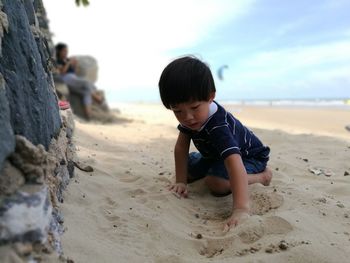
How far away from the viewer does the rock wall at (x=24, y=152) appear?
163 cm

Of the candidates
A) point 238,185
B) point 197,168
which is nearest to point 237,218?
point 238,185

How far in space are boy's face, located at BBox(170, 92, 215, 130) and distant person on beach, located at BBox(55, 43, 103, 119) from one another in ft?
25.8

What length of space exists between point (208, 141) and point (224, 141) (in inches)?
9.5

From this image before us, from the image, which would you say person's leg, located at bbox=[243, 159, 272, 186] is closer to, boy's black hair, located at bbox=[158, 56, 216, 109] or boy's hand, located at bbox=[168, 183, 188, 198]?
boy's hand, located at bbox=[168, 183, 188, 198]

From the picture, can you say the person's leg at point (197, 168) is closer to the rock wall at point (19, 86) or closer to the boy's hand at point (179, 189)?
the boy's hand at point (179, 189)

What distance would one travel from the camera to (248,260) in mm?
2072

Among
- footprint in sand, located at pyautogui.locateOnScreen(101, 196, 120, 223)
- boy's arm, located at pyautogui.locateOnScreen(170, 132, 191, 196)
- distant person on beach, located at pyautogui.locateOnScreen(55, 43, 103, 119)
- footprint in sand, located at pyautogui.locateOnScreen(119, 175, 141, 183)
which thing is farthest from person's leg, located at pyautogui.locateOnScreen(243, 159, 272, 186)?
distant person on beach, located at pyautogui.locateOnScreen(55, 43, 103, 119)

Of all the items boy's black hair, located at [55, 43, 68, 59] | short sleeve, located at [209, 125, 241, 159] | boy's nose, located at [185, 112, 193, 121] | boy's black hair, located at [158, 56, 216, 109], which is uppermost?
boy's black hair, located at [55, 43, 68, 59]

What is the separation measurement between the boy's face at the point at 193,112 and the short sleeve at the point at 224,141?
0.12m

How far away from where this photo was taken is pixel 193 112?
298 cm

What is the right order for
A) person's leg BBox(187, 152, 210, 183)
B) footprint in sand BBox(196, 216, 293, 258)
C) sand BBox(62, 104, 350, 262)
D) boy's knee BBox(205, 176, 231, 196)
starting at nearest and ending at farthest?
1. sand BBox(62, 104, 350, 262)
2. footprint in sand BBox(196, 216, 293, 258)
3. boy's knee BBox(205, 176, 231, 196)
4. person's leg BBox(187, 152, 210, 183)

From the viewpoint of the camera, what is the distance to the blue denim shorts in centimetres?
330

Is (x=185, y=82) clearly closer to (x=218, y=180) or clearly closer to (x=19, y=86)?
(x=218, y=180)

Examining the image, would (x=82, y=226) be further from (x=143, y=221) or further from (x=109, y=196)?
(x=109, y=196)
